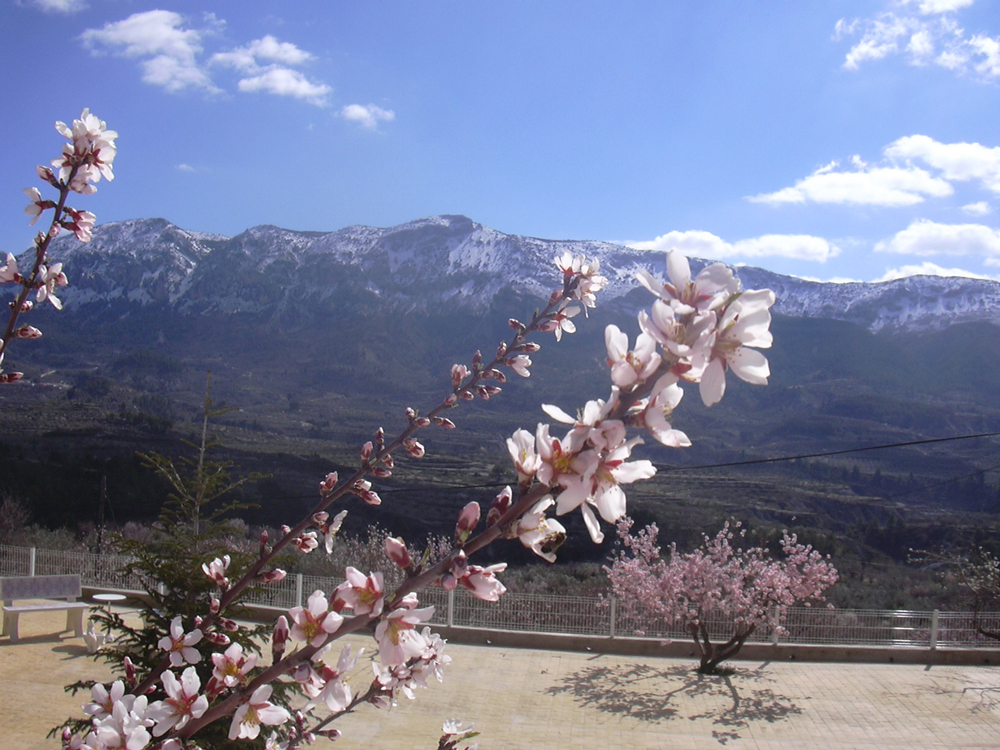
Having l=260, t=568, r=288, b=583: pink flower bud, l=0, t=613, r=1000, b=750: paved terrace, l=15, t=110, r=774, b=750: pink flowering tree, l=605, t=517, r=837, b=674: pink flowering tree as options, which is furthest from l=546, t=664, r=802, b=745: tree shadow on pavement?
l=15, t=110, r=774, b=750: pink flowering tree

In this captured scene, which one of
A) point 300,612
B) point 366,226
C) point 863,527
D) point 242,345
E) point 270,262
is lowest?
point 863,527

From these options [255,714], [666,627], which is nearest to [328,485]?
[255,714]

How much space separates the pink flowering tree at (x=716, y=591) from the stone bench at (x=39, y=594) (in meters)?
7.84

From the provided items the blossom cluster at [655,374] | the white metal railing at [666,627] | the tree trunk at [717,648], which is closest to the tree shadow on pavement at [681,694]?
the tree trunk at [717,648]

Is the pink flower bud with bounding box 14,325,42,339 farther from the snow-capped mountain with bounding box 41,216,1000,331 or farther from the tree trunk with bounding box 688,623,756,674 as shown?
the snow-capped mountain with bounding box 41,216,1000,331

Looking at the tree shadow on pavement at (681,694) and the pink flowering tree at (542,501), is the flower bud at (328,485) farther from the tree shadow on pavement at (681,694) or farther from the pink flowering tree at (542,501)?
the tree shadow on pavement at (681,694)

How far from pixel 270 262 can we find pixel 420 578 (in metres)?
128

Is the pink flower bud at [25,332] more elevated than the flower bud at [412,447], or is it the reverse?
the pink flower bud at [25,332]

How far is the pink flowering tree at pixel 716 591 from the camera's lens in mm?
10352

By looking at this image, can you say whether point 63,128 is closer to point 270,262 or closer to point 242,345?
point 242,345

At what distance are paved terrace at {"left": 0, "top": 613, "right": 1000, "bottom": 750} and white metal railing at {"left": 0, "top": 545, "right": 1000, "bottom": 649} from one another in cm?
55

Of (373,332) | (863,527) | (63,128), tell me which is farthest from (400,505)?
(373,332)

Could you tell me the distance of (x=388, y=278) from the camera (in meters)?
119

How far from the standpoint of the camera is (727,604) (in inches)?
416
